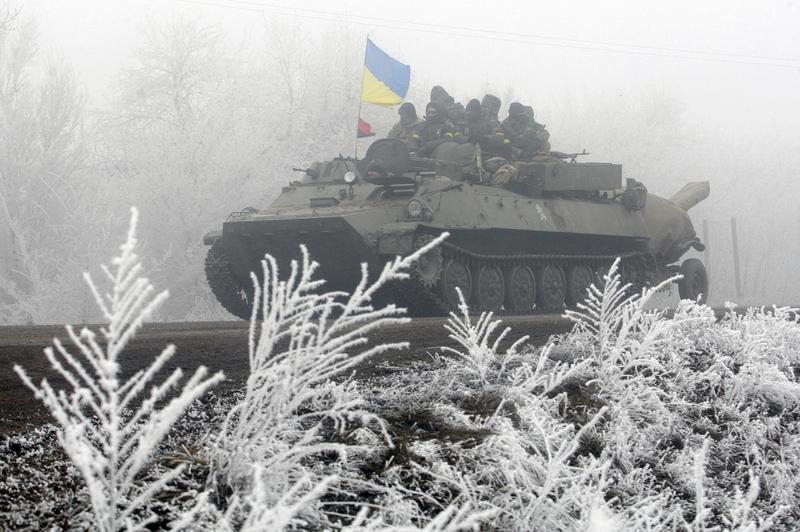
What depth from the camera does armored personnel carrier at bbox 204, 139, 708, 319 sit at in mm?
13562

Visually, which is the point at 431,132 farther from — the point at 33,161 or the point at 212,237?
the point at 33,161

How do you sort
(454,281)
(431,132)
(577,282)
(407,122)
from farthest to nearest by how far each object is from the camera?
(577,282) → (407,122) → (431,132) → (454,281)

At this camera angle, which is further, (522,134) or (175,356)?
(522,134)

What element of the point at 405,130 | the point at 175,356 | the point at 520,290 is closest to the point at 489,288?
the point at 520,290

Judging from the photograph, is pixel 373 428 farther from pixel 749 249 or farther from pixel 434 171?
pixel 749 249

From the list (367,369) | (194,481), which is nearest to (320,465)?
(194,481)

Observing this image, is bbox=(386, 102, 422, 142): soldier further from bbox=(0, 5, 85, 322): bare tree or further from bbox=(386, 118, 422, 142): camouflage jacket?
bbox=(0, 5, 85, 322): bare tree

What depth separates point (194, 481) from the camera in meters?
3.15

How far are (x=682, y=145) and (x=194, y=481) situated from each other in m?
43.1

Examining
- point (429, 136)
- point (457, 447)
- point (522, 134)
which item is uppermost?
point (522, 134)

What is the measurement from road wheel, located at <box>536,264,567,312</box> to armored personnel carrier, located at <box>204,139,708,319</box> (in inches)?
0.9

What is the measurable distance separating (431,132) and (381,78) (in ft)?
8.63

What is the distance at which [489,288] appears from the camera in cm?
1552

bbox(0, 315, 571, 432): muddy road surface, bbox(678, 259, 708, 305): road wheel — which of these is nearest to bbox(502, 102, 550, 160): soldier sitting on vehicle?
bbox(678, 259, 708, 305): road wheel
